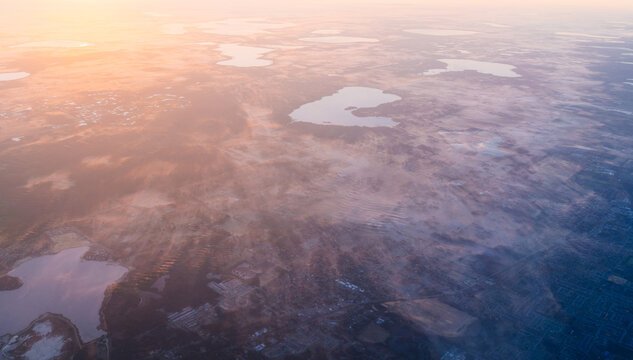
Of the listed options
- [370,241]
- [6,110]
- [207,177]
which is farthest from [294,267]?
[6,110]

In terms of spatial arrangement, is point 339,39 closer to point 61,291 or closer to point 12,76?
point 12,76

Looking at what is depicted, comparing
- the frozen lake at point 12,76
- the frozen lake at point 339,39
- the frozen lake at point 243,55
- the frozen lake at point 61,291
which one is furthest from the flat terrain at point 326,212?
the frozen lake at point 339,39

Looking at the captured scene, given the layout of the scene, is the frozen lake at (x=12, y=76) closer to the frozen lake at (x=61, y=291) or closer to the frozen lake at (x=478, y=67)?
the frozen lake at (x=61, y=291)

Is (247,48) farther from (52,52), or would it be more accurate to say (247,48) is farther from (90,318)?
(90,318)

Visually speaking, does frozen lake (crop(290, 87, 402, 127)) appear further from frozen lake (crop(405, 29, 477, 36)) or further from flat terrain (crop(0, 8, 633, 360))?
frozen lake (crop(405, 29, 477, 36))

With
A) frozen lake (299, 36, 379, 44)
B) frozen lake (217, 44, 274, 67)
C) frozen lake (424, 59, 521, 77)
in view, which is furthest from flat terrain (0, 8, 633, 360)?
frozen lake (299, 36, 379, 44)

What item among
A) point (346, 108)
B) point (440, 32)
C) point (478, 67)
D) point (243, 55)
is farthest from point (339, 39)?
point (346, 108)
